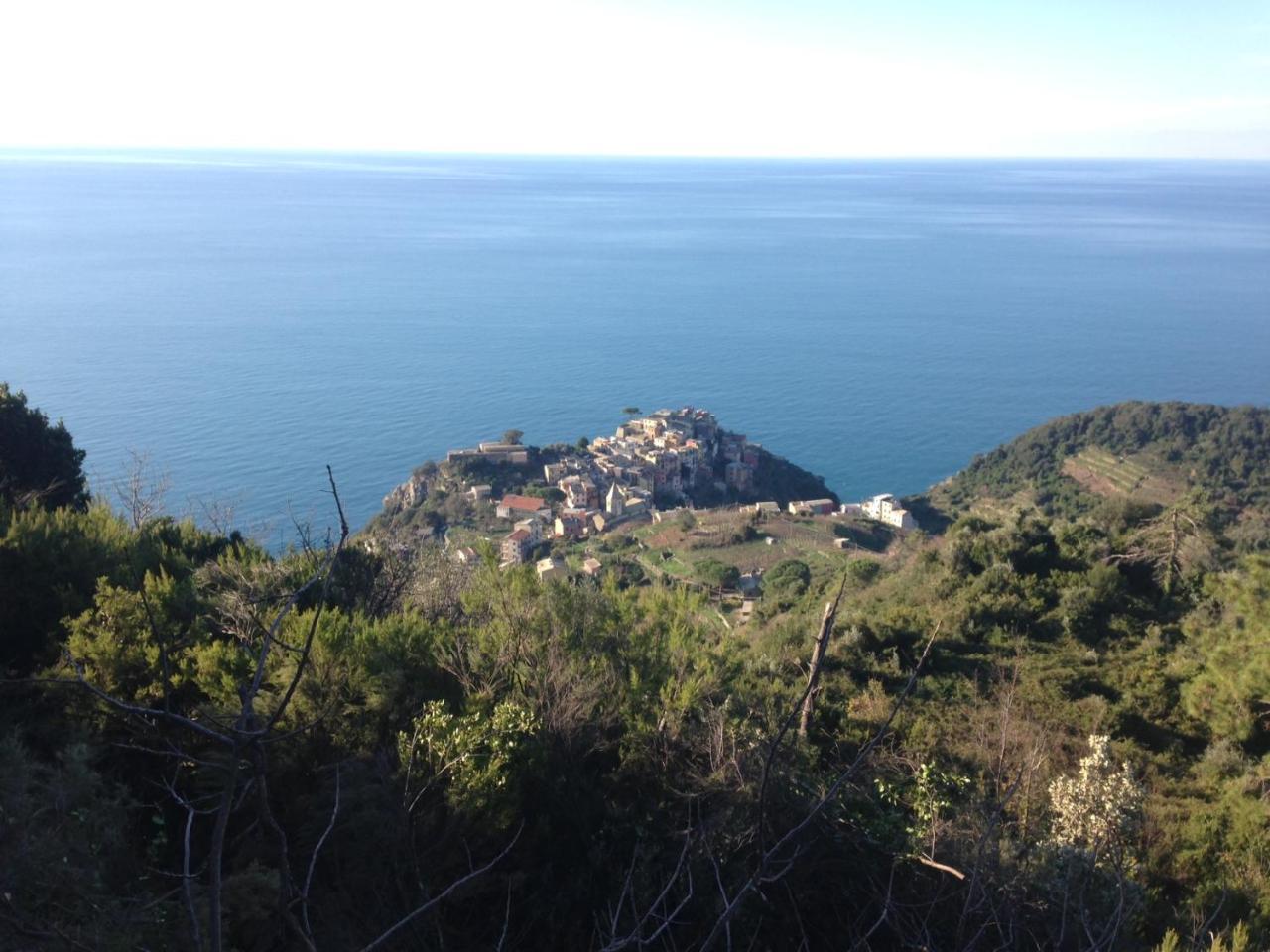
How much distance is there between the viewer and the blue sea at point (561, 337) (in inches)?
1499

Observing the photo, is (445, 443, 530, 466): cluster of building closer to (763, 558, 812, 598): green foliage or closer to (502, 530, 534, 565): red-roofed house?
(502, 530, 534, 565): red-roofed house

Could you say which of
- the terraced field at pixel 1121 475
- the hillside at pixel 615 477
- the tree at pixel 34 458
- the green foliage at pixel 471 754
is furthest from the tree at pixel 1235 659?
the terraced field at pixel 1121 475

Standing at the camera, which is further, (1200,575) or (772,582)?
(772,582)

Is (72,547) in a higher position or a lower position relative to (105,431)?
higher

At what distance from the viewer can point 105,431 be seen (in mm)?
33969

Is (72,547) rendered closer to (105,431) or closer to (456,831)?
(456,831)

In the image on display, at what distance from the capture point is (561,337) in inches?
2233

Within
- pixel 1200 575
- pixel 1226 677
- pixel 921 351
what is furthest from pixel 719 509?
pixel 921 351

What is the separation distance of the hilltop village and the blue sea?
3918 mm

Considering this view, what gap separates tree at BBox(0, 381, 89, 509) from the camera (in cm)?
1314

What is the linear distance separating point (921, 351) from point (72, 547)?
5420 centimetres

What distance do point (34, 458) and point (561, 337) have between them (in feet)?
146

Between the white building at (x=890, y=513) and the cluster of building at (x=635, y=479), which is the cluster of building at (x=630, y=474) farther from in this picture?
the white building at (x=890, y=513)

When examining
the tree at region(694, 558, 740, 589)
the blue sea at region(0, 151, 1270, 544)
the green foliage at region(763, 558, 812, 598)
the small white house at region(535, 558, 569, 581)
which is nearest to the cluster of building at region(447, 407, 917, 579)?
the small white house at region(535, 558, 569, 581)
